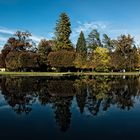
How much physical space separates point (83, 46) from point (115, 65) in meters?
18.6

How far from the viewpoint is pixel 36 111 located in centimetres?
1753

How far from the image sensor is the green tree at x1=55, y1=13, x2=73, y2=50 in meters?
101

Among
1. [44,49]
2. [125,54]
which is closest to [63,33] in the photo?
[44,49]

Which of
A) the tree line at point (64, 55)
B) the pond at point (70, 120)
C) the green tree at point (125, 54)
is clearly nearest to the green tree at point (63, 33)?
the tree line at point (64, 55)

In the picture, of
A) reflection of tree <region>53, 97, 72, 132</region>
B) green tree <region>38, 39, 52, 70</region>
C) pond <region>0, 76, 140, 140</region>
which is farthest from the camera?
green tree <region>38, 39, 52, 70</region>

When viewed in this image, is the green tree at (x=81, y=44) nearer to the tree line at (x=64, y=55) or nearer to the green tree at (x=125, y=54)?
the tree line at (x=64, y=55)

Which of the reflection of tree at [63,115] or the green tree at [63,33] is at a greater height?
the green tree at [63,33]

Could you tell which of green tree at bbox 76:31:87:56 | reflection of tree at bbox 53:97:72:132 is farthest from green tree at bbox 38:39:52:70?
reflection of tree at bbox 53:97:72:132

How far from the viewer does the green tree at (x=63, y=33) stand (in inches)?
3967

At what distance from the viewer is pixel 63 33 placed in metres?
103

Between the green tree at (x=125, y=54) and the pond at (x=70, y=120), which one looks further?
the green tree at (x=125, y=54)

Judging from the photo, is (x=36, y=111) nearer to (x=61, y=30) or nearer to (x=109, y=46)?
(x=61, y=30)

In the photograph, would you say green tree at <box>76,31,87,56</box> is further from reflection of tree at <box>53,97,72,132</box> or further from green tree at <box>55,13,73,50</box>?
reflection of tree at <box>53,97,72,132</box>

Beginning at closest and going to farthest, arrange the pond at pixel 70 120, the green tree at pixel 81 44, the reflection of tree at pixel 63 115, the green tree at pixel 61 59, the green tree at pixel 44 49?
the pond at pixel 70 120
the reflection of tree at pixel 63 115
the green tree at pixel 61 59
the green tree at pixel 44 49
the green tree at pixel 81 44
